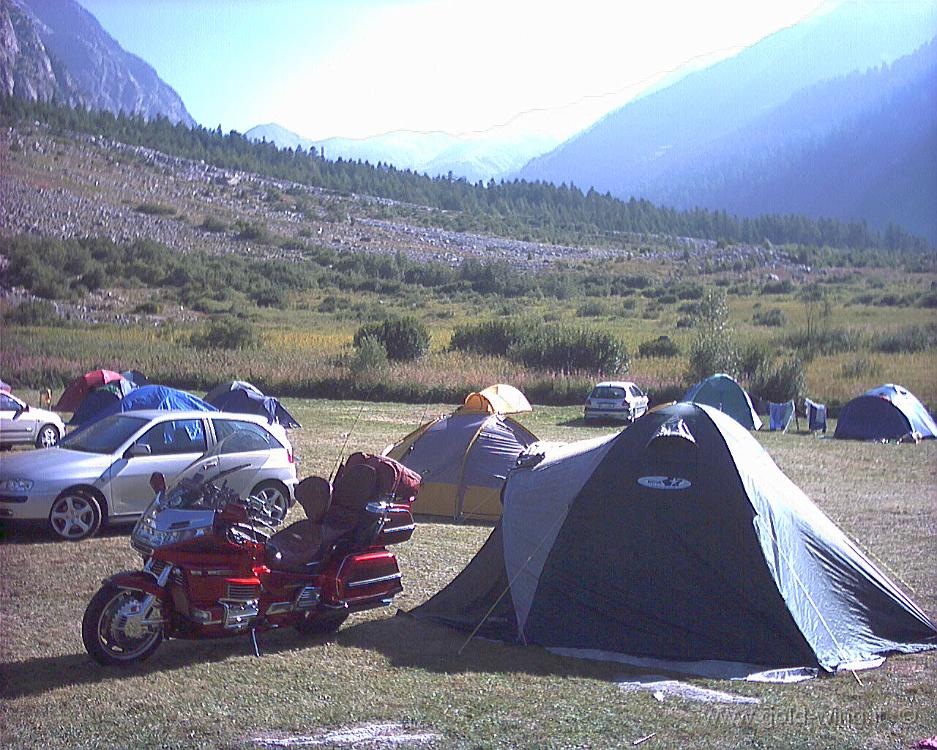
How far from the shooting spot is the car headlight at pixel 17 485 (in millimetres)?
11352

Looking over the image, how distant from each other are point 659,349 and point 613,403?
1584cm

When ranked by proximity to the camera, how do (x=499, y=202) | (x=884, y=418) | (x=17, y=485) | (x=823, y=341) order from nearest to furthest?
(x=17, y=485) < (x=884, y=418) < (x=823, y=341) < (x=499, y=202)

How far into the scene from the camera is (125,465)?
11789 mm

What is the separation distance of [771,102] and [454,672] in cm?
17892

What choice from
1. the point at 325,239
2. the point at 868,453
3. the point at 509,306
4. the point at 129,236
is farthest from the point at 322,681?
the point at 325,239

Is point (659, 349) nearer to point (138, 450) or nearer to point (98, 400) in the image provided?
point (98, 400)

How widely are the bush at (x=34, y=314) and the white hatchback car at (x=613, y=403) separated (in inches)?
1074

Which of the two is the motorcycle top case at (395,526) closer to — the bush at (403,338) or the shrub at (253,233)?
the bush at (403,338)

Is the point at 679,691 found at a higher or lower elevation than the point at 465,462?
lower

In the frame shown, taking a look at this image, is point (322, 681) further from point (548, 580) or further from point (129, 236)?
point (129, 236)

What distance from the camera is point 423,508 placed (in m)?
13.9

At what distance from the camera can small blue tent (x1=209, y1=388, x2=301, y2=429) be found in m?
22.7

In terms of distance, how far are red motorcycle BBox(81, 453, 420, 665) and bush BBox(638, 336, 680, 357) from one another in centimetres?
3394

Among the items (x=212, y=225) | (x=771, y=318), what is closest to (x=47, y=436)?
(x=771, y=318)
